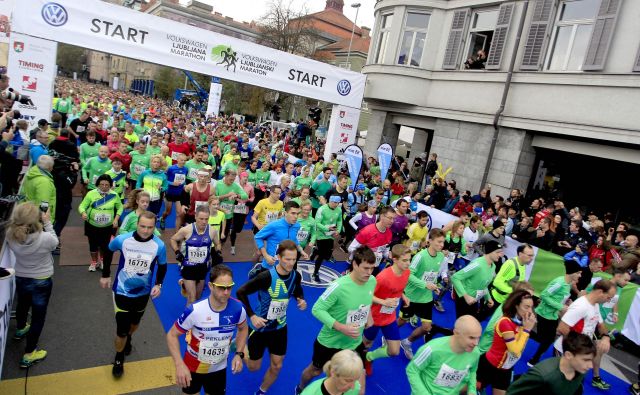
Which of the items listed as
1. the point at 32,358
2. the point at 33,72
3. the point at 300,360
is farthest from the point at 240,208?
the point at 33,72

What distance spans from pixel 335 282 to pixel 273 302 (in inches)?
27.0

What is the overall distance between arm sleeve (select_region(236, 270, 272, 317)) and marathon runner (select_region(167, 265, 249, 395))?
0.40 meters

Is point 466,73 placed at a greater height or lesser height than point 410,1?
lesser

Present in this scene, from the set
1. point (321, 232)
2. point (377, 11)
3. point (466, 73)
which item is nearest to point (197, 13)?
point (377, 11)

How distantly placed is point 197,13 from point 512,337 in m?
80.6

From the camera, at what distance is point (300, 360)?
552cm

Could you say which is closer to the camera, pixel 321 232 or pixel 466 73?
A: pixel 321 232

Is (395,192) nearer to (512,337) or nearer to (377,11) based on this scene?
(512,337)

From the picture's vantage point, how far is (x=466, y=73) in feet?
48.0

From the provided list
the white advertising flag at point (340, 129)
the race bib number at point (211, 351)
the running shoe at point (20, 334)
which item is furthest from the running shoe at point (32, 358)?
the white advertising flag at point (340, 129)

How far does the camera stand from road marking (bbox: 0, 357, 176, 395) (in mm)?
4137

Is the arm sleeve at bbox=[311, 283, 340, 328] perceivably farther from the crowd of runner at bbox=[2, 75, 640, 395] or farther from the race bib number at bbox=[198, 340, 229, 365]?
the race bib number at bbox=[198, 340, 229, 365]

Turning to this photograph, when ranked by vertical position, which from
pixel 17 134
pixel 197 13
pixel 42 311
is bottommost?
pixel 42 311

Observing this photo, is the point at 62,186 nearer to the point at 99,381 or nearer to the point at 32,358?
the point at 32,358
